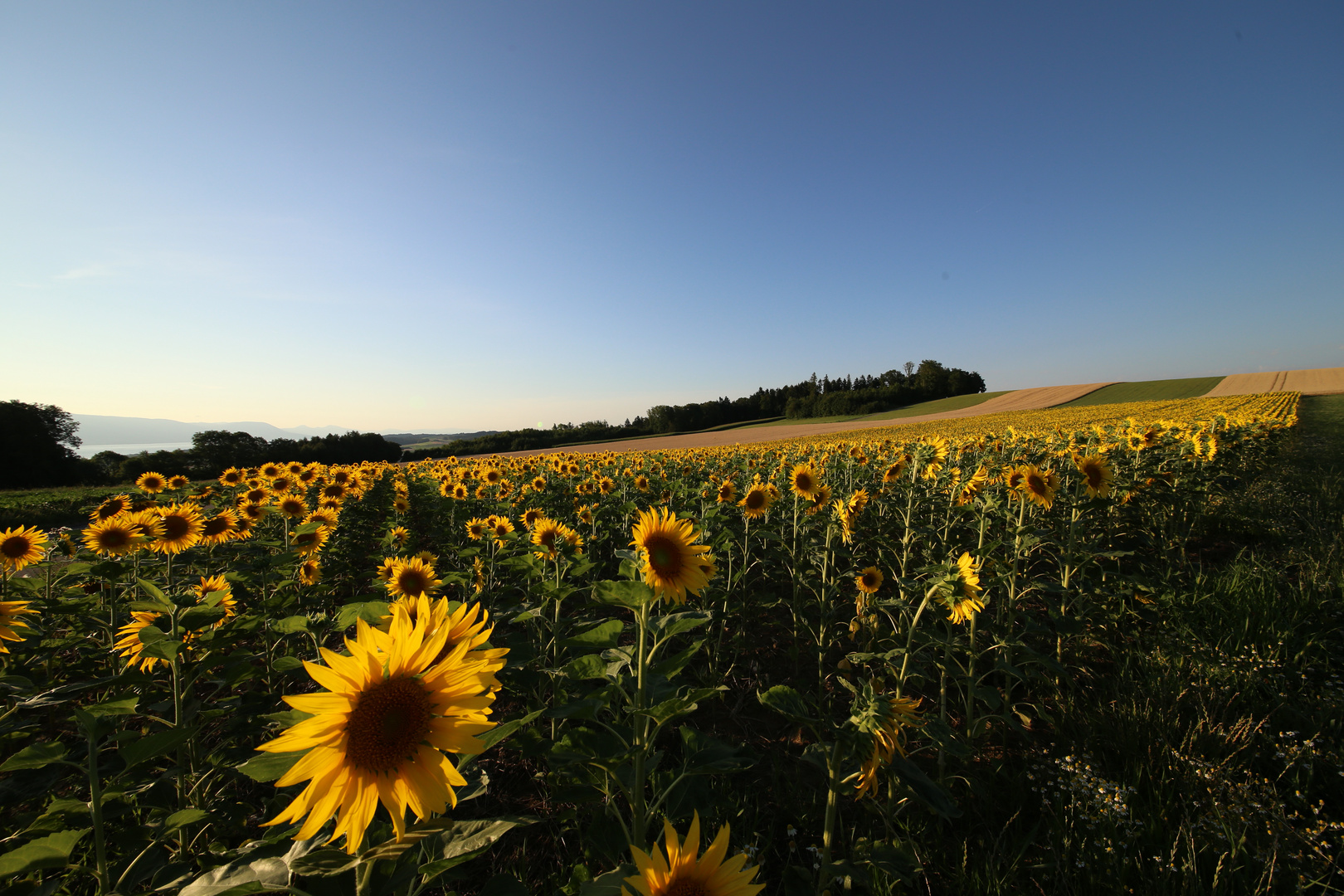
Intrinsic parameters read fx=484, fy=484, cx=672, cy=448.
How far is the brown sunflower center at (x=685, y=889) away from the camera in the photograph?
3.69 feet

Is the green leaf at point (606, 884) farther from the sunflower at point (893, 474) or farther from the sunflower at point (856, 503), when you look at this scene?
the sunflower at point (893, 474)

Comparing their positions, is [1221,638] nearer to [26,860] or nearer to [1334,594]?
[1334,594]

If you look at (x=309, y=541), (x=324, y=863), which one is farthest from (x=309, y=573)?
(x=324, y=863)

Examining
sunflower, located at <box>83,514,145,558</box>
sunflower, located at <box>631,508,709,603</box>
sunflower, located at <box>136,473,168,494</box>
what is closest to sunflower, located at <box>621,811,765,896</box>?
sunflower, located at <box>631,508,709,603</box>

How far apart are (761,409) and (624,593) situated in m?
91.2

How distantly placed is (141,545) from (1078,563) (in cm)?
665

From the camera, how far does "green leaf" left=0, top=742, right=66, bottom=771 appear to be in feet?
4.58

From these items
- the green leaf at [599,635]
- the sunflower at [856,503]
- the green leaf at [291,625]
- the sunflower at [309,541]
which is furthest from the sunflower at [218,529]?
the sunflower at [856,503]

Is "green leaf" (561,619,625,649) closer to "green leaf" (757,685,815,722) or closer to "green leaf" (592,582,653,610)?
"green leaf" (592,582,653,610)

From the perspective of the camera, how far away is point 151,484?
24.1ft

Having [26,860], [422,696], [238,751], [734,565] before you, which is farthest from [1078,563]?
[238,751]

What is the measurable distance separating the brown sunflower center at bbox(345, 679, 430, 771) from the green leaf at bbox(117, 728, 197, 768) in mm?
897

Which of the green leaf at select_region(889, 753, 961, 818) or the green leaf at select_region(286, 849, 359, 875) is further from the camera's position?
the green leaf at select_region(889, 753, 961, 818)

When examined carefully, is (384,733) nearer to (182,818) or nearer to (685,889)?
(685,889)
